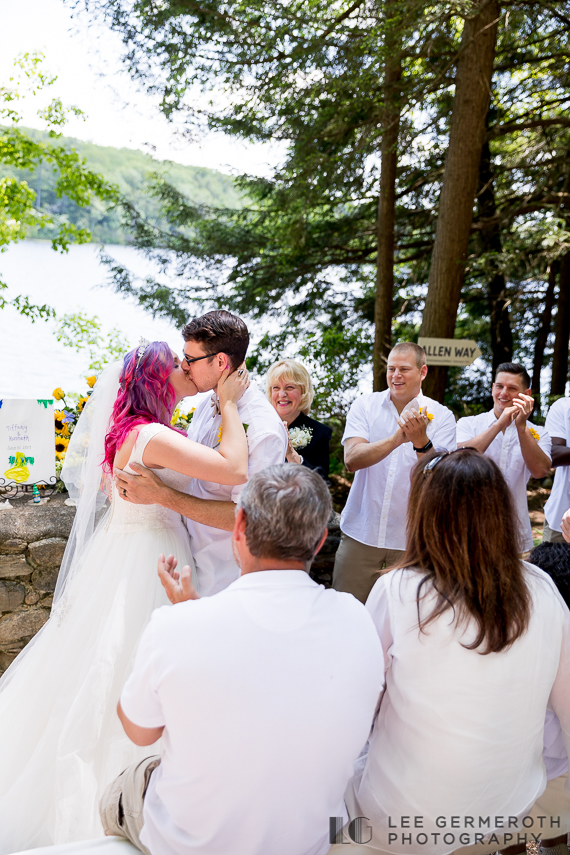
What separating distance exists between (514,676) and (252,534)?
808mm

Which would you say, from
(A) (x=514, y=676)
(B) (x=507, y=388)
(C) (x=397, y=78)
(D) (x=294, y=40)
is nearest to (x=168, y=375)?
(A) (x=514, y=676)

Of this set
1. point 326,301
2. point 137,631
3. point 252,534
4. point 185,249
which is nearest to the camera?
point 252,534

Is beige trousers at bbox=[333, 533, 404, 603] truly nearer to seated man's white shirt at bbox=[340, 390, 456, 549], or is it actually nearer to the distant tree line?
seated man's white shirt at bbox=[340, 390, 456, 549]

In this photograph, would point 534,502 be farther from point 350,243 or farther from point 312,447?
point 312,447

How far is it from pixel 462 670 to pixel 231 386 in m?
1.32

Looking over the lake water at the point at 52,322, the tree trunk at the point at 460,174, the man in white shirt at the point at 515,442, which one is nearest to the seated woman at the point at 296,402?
the man in white shirt at the point at 515,442

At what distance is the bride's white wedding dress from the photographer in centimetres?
213

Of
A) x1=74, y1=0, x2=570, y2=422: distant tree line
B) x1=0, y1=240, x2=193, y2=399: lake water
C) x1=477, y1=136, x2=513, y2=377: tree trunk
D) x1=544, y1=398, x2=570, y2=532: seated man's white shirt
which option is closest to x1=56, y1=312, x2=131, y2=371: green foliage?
x1=0, y1=240, x2=193, y2=399: lake water

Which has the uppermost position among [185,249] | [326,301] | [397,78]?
[397,78]

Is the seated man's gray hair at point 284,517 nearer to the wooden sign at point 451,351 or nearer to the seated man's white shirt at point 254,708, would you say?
the seated man's white shirt at point 254,708

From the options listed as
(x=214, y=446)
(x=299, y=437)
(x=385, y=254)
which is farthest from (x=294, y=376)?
(x=385, y=254)

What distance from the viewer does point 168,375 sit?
7.89ft

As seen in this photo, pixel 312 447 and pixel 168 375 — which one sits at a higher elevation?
pixel 168 375

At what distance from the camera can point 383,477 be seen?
3512mm
